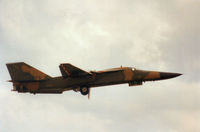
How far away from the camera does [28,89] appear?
3494cm

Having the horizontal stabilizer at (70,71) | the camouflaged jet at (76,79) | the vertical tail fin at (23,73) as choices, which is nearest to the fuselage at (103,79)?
the camouflaged jet at (76,79)

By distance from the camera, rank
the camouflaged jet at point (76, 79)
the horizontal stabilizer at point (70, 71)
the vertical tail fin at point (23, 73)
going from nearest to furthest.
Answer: the horizontal stabilizer at point (70, 71) → the camouflaged jet at point (76, 79) → the vertical tail fin at point (23, 73)

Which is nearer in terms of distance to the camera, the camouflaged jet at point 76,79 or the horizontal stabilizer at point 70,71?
Result: the horizontal stabilizer at point 70,71

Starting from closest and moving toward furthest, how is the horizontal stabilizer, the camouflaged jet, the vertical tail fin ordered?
the horizontal stabilizer, the camouflaged jet, the vertical tail fin

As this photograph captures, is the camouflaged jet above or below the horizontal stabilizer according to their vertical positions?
below

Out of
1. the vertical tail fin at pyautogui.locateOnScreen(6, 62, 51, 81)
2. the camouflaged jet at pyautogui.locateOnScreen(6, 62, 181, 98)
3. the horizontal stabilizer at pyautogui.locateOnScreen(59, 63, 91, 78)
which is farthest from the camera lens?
the vertical tail fin at pyautogui.locateOnScreen(6, 62, 51, 81)

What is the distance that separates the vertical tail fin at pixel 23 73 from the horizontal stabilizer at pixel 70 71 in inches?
102

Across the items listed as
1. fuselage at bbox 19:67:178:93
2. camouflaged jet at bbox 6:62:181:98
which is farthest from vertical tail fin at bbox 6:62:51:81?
fuselage at bbox 19:67:178:93

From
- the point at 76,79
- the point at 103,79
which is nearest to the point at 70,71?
the point at 76,79

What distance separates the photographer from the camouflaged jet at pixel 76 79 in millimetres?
33969

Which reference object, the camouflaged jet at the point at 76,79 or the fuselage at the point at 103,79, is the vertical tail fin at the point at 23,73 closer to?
the camouflaged jet at the point at 76,79

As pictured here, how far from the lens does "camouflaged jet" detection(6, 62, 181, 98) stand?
3397cm

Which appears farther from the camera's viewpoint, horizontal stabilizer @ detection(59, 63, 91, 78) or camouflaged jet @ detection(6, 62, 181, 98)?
camouflaged jet @ detection(6, 62, 181, 98)

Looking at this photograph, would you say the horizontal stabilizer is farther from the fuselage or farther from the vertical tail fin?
the vertical tail fin
